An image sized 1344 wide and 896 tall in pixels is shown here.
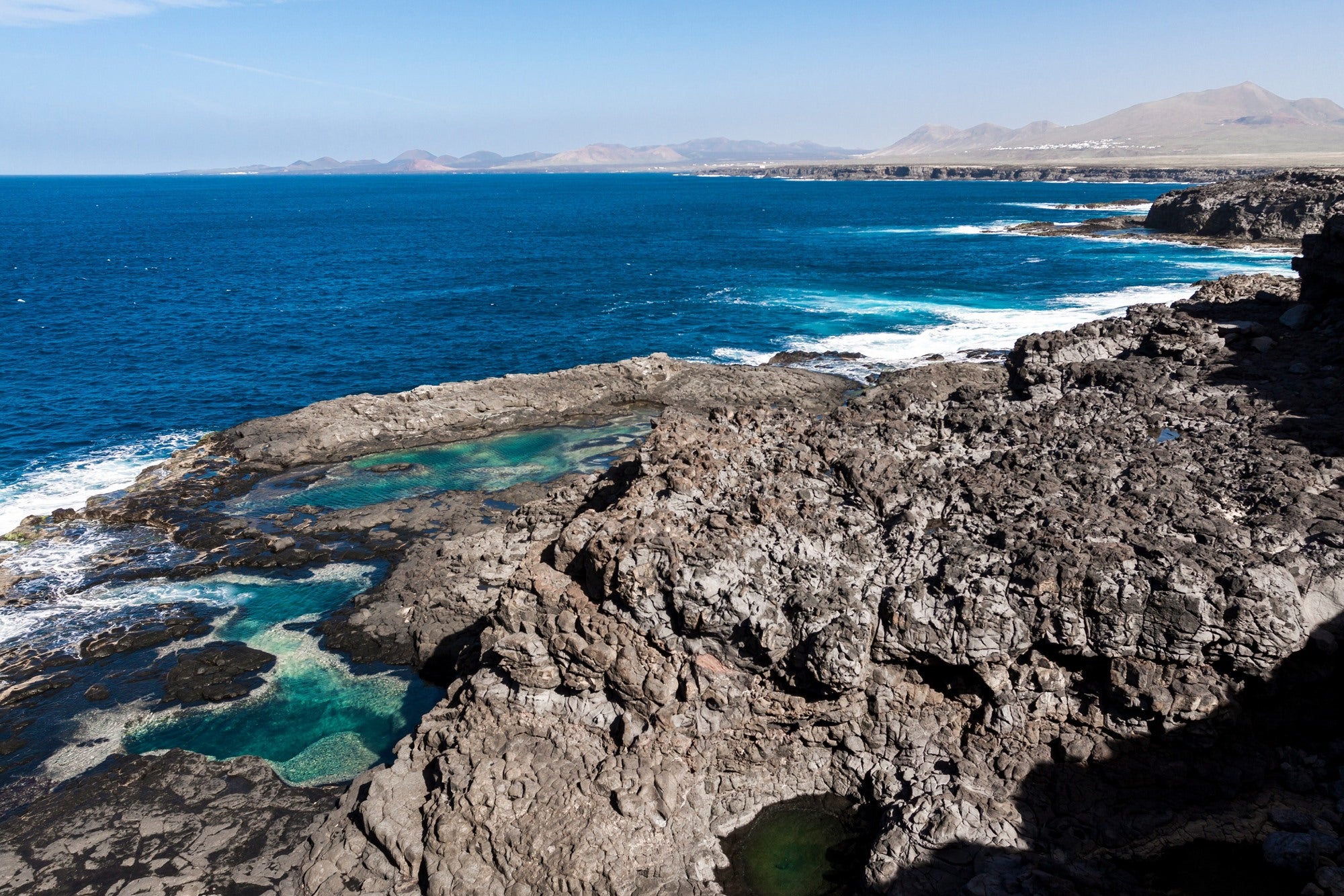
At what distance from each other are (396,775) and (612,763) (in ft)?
16.1

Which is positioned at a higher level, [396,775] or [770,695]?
[770,695]

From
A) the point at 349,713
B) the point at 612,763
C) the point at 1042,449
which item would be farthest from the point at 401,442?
the point at 1042,449

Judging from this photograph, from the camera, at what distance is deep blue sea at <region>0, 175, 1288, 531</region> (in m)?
48.4

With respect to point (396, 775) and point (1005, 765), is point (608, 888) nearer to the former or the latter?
point (396, 775)

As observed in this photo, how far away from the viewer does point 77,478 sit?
3803 centimetres

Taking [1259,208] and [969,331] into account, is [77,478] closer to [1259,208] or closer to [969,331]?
[969,331]

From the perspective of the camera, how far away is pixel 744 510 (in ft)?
63.7

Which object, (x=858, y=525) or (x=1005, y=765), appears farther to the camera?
(x=858, y=525)

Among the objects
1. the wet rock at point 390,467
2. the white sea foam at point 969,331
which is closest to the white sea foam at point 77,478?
the wet rock at point 390,467

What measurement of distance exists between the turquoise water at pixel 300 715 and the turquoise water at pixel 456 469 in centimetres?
→ 921

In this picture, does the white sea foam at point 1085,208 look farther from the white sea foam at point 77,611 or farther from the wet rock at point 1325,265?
the white sea foam at point 77,611

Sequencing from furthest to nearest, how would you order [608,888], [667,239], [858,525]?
1. [667,239]
2. [858,525]
3. [608,888]

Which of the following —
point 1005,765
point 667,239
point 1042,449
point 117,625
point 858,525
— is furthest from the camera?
point 667,239

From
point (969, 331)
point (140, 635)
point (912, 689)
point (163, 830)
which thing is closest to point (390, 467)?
point (140, 635)
